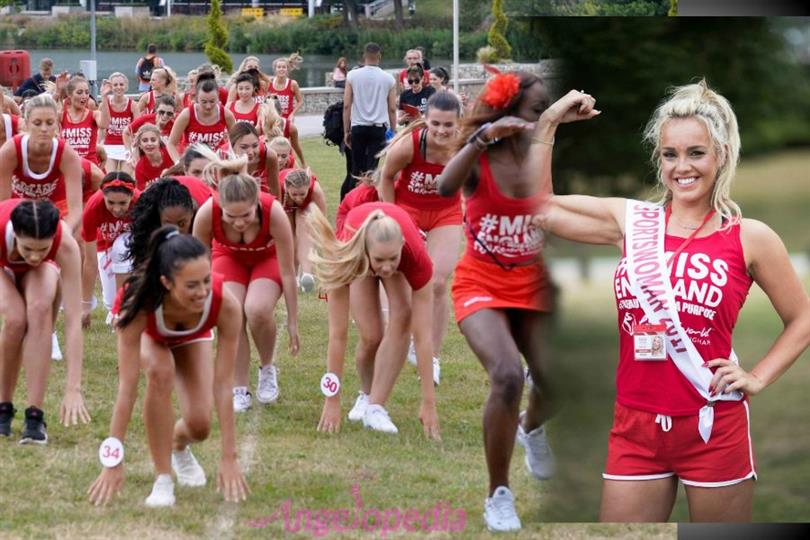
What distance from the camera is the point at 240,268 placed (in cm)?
783

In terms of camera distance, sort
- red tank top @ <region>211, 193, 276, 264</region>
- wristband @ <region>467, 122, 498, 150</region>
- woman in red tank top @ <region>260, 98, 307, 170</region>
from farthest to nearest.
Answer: woman in red tank top @ <region>260, 98, 307, 170</region> < red tank top @ <region>211, 193, 276, 264</region> < wristband @ <region>467, 122, 498, 150</region>

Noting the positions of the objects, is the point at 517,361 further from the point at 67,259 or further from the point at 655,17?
the point at 67,259

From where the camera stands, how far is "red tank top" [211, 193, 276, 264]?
7430mm

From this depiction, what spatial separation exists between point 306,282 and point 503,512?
622 centimetres

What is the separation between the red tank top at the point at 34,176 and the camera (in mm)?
8484

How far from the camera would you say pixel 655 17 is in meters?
4.41

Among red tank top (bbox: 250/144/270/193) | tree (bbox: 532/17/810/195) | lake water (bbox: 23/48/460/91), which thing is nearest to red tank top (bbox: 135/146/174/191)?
red tank top (bbox: 250/144/270/193)

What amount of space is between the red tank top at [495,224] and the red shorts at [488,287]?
4cm

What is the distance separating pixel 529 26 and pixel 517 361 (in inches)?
65.2

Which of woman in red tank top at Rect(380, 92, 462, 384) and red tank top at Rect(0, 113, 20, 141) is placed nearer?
woman in red tank top at Rect(380, 92, 462, 384)

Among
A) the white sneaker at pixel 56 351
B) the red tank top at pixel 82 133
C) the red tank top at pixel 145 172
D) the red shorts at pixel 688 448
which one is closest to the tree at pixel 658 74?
the red shorts at pixel 688 448

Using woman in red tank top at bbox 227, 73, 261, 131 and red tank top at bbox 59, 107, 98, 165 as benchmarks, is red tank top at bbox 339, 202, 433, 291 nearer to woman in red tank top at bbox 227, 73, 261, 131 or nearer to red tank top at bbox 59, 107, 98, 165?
woman in red tank top at bbox 227, 73, 261, 131

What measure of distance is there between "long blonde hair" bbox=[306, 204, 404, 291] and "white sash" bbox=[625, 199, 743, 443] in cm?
295

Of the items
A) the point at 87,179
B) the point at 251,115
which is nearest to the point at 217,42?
the point at 251,115
